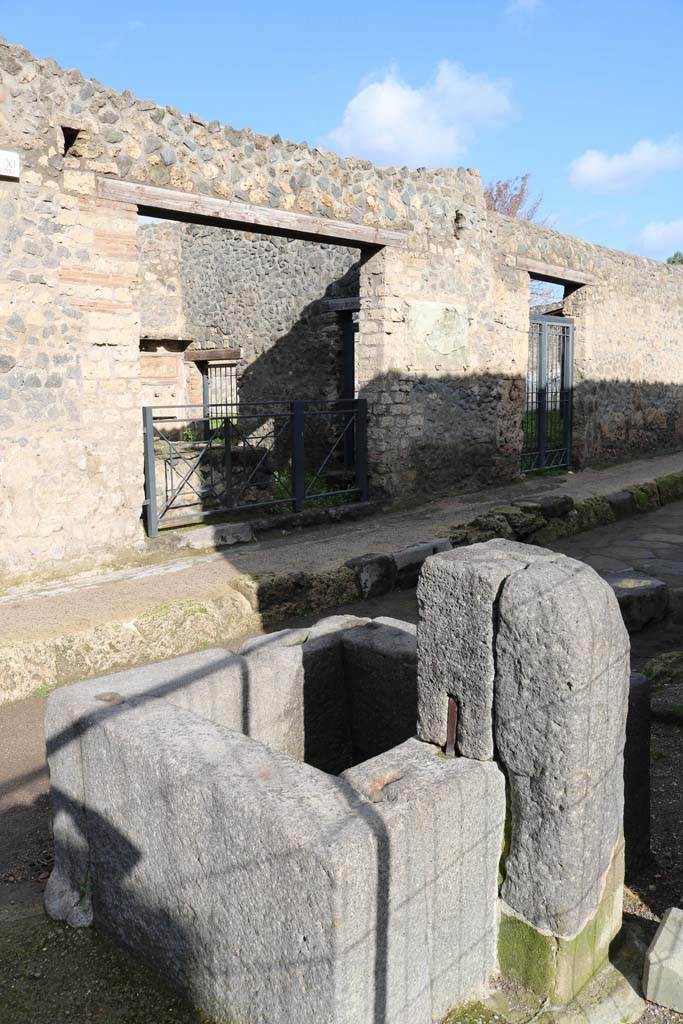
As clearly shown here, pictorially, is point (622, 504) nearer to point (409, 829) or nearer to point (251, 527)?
point (251, 527)

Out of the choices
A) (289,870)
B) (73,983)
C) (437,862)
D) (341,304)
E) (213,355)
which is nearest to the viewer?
(289,870)

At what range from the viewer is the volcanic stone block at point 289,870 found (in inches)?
74.6

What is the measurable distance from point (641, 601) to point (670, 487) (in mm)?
5491

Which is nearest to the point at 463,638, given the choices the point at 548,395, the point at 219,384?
the point at 548,395

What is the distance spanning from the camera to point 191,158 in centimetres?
669

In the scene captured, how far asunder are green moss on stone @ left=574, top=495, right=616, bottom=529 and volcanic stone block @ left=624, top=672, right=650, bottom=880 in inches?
235

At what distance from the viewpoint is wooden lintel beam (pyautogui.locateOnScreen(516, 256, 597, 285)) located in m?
10.5

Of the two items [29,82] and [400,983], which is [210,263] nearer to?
[29,82]

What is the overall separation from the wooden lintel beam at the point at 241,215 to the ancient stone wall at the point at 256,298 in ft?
10.1

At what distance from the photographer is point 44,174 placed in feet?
19.0

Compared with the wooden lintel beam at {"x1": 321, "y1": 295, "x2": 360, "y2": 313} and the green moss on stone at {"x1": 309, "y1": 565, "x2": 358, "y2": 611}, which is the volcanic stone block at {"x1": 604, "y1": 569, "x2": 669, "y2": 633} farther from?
the wooden lintel beam at {"x1": 321, "y1": 295, "x2": 360, "y2": 313}

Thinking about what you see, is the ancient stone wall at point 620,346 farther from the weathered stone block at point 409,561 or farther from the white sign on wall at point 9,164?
the white sign on wall at point 9,164

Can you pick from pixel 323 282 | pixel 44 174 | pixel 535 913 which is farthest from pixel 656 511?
pixel 535 913

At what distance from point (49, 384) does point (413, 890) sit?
4784 mm
